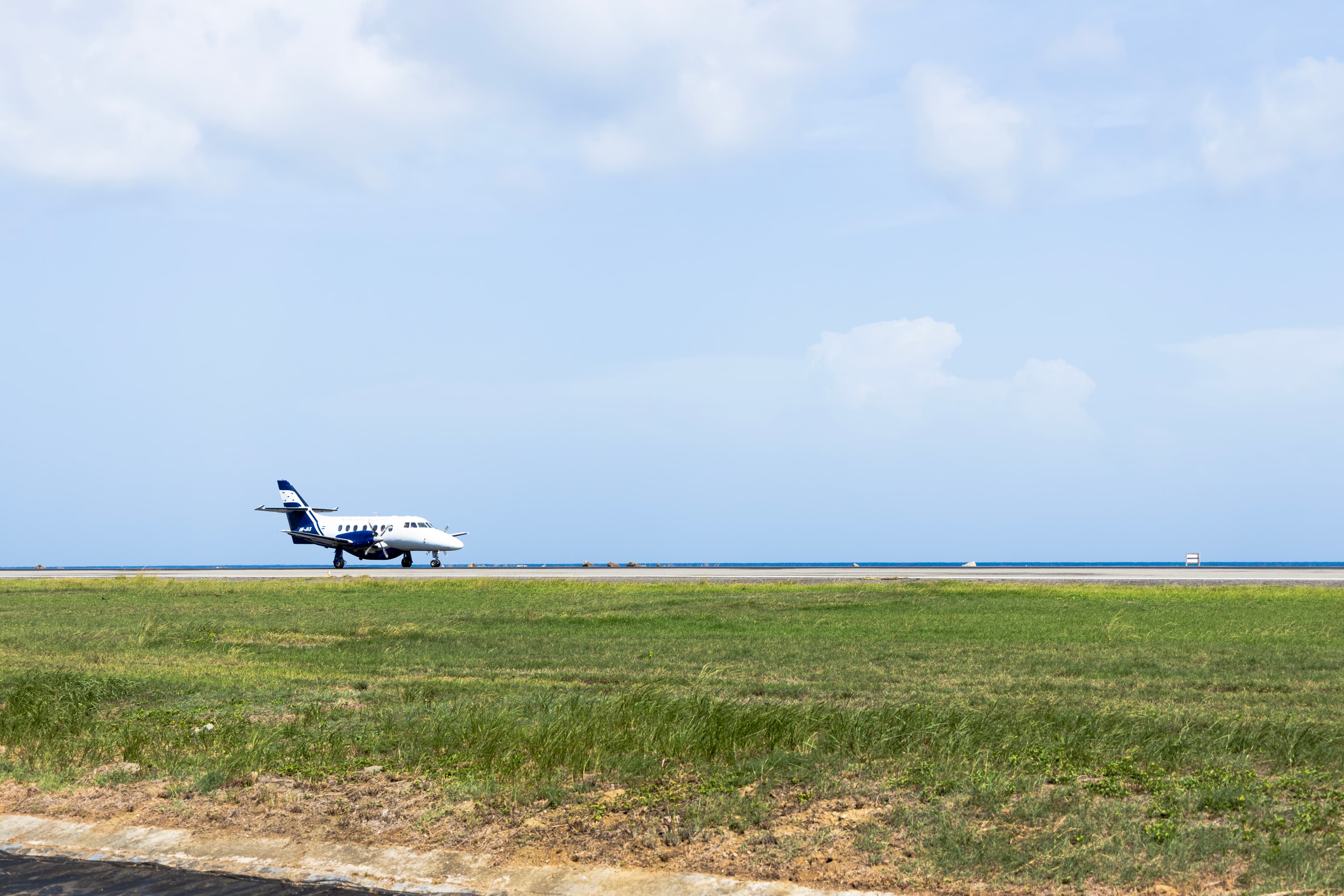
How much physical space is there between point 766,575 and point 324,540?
119 ft

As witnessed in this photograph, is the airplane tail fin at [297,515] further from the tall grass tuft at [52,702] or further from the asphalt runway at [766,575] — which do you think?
the tall grass tuft at [52,702]

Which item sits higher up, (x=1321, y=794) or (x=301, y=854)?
(x=1321, y=794)

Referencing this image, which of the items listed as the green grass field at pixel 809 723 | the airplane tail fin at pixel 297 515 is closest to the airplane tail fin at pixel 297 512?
the airplane tail fin at pixel 297 515

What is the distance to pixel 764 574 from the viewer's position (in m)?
62.2

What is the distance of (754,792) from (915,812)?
4.67 ft

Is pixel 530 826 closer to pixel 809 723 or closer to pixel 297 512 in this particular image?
pixel 809 723

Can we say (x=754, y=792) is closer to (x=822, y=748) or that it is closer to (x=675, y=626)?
(x=822, y=748)

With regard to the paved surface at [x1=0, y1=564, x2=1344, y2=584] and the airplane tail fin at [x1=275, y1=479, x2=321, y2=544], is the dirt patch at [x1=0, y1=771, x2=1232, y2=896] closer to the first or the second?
the paved surface at [x1=0, y1=564, x2=1344, y2=584]

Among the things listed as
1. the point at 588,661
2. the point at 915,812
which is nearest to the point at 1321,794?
the point at 915,812

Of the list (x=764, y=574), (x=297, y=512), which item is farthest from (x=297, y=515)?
(x=764, y=574)

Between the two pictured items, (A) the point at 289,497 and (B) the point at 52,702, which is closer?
(B) the point at 52,702

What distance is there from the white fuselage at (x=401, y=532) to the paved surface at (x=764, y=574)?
72.0 inches

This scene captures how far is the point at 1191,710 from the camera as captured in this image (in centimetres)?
1360

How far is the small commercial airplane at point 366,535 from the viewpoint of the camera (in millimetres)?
77500
